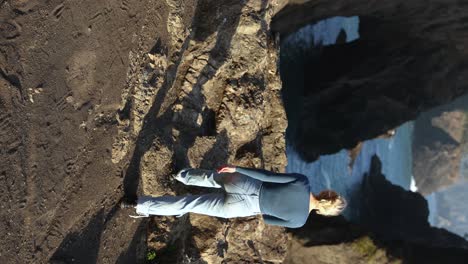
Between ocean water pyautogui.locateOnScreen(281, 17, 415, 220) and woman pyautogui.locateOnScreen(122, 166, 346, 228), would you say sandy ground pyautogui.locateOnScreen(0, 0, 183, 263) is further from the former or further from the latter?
ocean water pyautogui.locateOnScreen(281, 17, 415, 220)

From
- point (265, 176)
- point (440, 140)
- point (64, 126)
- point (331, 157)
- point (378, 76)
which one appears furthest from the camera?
point (440, 140)

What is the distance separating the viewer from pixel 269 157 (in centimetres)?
1088

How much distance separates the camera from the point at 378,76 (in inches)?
659

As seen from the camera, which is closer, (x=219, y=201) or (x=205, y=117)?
(x=219, y=201)

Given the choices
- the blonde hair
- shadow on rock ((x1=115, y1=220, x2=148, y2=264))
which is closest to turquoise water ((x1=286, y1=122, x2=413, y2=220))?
shadow on rock ((x1=115, y1=220, x2=148, y2=264))

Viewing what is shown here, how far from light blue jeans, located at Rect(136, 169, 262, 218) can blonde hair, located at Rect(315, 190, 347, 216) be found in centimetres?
73

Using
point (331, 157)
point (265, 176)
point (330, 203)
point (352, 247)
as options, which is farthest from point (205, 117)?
point (331, 157)

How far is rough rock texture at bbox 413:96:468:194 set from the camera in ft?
131

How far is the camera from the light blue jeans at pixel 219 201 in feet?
20.2

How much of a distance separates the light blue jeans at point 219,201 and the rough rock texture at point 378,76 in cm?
886

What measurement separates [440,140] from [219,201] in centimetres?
3756

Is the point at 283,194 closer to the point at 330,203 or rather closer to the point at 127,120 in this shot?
the point at 330,203

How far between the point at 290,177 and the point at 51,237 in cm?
271

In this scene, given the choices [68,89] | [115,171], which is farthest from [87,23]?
[115,171]
